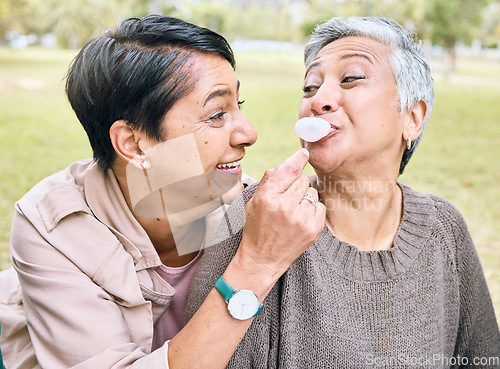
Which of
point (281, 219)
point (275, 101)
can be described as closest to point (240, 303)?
point (281, 219)

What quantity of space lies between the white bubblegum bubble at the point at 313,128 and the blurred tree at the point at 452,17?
63.7 feet

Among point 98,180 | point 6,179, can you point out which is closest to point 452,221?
point 98,180

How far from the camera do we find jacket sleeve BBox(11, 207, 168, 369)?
149cm

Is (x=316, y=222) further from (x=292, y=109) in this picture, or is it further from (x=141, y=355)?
(x=292, y=109)

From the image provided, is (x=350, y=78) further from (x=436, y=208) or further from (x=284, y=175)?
(x=436, y=208)

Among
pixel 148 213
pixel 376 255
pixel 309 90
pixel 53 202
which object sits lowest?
pixel 376 255

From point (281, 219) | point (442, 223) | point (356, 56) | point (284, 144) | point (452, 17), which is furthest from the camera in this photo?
point (452, 17)

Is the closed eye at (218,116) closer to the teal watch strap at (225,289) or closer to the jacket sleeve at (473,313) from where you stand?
the teal watch strap at (225,289)

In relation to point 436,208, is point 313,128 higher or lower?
higher

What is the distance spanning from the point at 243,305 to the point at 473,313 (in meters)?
1.15

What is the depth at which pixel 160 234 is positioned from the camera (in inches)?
74.9

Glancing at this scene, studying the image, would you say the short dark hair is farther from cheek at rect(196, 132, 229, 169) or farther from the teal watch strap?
the teal watch strap

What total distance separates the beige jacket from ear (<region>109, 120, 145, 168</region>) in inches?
6.1

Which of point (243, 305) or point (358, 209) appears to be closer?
point (243, 305)
